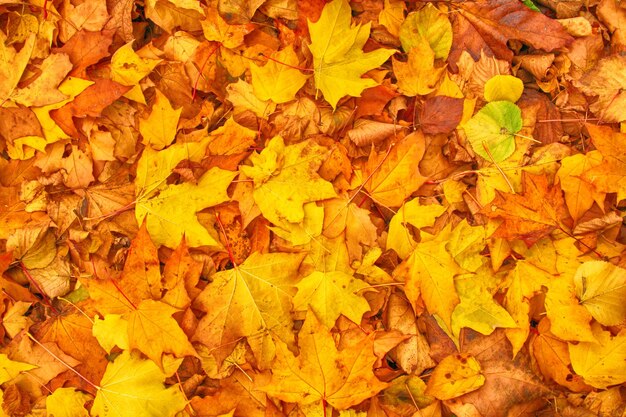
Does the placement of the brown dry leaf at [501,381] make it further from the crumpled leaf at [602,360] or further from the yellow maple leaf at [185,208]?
the yellow maple leaf at [185,208]

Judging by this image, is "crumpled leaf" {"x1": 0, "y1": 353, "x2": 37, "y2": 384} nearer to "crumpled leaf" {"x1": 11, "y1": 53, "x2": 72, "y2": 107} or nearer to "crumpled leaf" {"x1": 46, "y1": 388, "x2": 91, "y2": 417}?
"crumpled leaf" {"x1": 46, "y1": 388, "x2": 91, "y2": 417}

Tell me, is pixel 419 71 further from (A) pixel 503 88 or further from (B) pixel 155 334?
(B) pixel 155 334

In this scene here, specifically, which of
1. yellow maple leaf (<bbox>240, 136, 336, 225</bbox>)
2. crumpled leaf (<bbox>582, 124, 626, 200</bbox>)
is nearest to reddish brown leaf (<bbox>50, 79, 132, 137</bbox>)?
yellow maple leaf (<bbox>240, 136, 336, 225</bbox>)

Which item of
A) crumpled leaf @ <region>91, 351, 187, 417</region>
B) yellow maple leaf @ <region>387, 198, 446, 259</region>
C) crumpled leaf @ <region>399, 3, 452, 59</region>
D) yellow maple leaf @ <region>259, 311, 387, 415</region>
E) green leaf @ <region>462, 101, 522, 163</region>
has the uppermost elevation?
crumpled leaf @ <region>399, 3, 452, 59</region>

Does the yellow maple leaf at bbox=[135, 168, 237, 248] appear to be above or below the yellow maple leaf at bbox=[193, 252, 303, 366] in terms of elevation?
above

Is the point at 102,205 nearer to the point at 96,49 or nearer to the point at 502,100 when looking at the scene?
the point at 96,49

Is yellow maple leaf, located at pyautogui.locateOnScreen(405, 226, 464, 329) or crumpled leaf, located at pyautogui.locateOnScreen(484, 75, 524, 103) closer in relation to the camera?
yellow maple leaf, located at pyautogui.locateOnScreen(405, 226, 464, 329)

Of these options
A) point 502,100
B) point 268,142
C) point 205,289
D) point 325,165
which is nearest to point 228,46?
point 268,142

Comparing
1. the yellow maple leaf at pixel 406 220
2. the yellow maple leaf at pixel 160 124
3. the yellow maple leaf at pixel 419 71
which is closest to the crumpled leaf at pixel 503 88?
the yellow maple leaf at pixel 419 71
